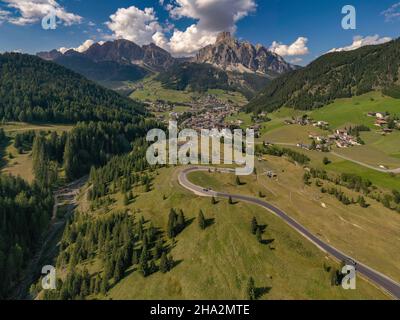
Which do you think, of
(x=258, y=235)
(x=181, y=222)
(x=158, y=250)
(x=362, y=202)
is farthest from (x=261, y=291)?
(x=362, y=202)

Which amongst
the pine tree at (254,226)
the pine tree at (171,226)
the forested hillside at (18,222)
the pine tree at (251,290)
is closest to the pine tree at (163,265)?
the pine tree at (171,226)

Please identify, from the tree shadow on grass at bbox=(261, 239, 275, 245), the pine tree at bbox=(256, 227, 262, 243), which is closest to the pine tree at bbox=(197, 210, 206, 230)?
the pine tree at bbox=(256, 227, 262, 243)

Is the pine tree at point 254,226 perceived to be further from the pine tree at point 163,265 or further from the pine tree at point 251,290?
the pine tree at point 163,265

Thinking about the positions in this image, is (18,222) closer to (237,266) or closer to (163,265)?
(163,265)

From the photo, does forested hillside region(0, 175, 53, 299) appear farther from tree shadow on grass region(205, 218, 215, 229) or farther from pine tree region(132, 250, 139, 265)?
tree shadow on grass region(205, 218, 215, 229)
